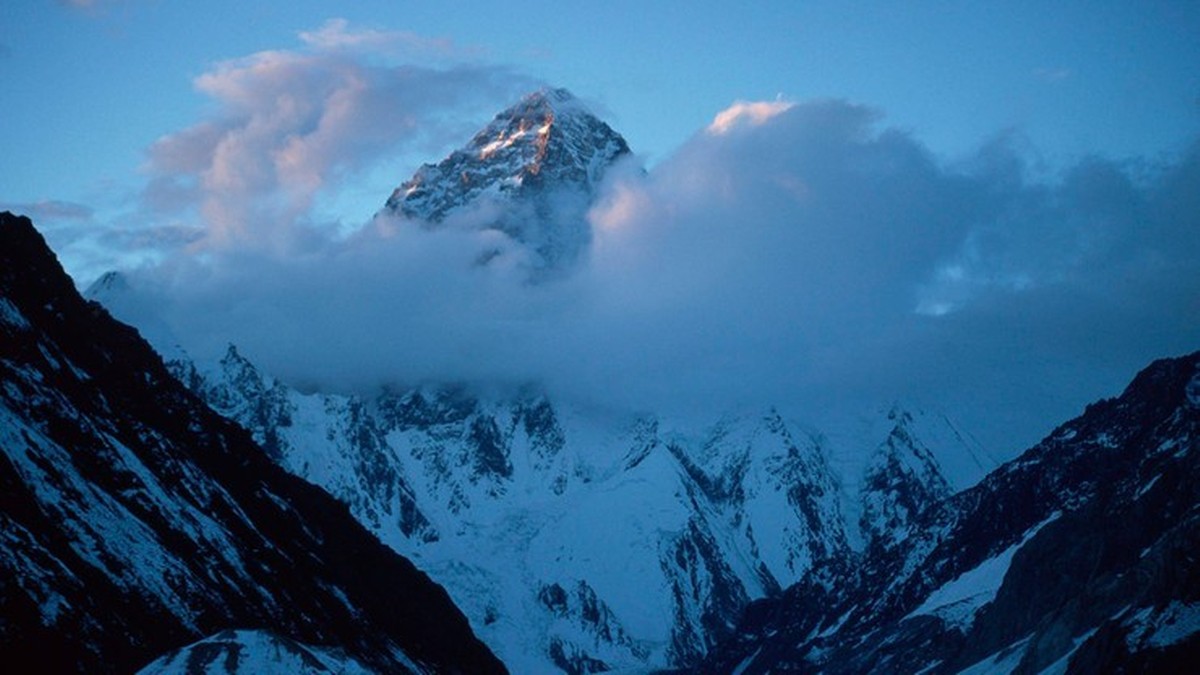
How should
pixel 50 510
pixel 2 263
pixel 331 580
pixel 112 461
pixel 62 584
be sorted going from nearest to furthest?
pixel 62 584
pixel 50 510
pixel 112 461
pixel 2 263
pixel 331 580

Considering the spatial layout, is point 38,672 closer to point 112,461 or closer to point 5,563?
point 5,563

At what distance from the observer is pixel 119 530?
14600 cm

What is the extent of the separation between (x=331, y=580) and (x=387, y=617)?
9.87 m

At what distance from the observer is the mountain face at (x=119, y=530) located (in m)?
124

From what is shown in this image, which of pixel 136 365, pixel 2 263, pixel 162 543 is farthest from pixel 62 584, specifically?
pixel 136 365

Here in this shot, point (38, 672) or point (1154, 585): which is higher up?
point (38, 672)

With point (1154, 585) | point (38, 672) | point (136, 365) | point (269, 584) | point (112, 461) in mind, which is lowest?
point (1154, 585)

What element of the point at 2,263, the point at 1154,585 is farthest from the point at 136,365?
the point at 1154,585

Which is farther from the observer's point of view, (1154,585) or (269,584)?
(269,584)

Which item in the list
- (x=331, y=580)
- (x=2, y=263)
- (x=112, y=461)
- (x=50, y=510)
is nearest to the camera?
(x=50, y=510)

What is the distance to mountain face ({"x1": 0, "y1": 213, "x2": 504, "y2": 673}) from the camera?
407ft

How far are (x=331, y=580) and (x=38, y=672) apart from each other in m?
76.6

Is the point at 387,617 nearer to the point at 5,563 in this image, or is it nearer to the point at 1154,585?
the point at 5,563

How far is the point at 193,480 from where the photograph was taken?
178 metres
